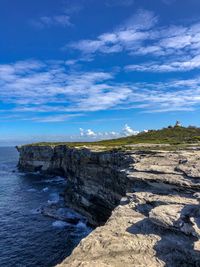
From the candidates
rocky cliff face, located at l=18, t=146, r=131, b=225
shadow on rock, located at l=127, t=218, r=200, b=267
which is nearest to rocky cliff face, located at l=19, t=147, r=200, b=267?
shadow on rock, located at l=127, t=218, r=200, b=267

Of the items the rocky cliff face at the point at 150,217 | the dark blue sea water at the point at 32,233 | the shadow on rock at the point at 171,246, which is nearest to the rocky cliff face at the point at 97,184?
the rocky cliff face at the point at 150,217

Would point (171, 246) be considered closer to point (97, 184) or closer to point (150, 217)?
point (150, 217)

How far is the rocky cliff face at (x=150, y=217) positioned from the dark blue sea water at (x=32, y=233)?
1061 centimetres

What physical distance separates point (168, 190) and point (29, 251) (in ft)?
98.6

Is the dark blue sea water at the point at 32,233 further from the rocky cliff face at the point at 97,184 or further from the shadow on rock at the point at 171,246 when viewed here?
the shadow on rock at the point at 171,246

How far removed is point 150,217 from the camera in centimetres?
2878

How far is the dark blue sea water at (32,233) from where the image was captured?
52.4 meters

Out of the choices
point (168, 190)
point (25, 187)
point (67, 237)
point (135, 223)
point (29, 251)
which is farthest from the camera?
point (25, 187)

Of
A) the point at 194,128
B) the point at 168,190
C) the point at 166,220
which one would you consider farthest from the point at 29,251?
the point at 194,128

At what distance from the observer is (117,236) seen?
27.3 m

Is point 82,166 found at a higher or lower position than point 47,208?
higher

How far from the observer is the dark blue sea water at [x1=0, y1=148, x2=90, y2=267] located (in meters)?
52.4

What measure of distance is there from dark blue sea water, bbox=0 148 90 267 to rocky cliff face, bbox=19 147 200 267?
10.6m

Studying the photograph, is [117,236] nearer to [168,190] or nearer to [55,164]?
[168,190]
